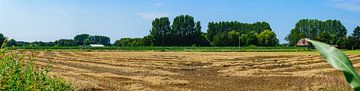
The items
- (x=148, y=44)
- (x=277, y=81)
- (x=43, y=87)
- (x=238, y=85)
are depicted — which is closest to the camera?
(x=43, y=87)

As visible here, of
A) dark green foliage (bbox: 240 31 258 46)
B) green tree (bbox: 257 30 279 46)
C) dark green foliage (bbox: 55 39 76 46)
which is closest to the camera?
dark green foliage (bbox: 240 31 258 46)

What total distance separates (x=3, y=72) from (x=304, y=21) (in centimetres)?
10196

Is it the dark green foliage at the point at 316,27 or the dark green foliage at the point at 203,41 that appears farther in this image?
the dark green foliage at the point at 316,27

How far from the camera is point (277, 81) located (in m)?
15.1

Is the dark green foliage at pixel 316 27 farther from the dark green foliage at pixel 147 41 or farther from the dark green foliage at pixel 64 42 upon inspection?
the dark green foliage at pixel 64 42

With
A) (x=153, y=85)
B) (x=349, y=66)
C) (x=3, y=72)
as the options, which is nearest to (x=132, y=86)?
(x=153, y=85)

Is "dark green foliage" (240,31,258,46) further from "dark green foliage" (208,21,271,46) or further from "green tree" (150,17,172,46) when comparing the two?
"green tree" (150,17,172,46)

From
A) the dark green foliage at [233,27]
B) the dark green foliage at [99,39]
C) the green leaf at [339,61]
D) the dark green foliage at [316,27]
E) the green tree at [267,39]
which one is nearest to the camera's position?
the green leaf at [339,61]

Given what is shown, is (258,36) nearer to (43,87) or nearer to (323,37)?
(323,37)

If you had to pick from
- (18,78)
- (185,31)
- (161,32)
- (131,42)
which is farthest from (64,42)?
(18,78)

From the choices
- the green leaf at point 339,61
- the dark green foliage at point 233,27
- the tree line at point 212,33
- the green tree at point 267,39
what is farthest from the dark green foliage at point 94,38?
the green leaf at point 339,61

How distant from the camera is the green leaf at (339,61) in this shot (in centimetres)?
69

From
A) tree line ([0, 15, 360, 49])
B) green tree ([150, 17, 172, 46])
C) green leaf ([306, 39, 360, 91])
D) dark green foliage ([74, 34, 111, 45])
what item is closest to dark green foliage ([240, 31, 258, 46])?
tree line ([0, 15, 360, 49])

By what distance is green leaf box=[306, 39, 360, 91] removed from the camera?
0.69 m
